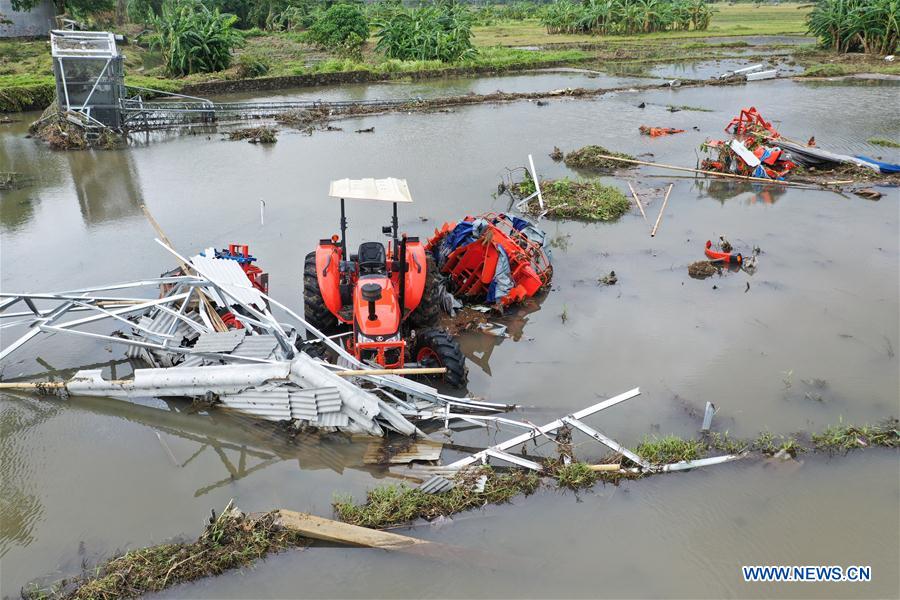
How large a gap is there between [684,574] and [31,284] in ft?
33.1

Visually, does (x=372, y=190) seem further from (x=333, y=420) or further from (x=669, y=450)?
(x=669, y=450)

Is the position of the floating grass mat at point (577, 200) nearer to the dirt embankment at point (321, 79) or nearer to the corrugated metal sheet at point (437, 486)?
the corrugated metal sheet at point (437, 486)

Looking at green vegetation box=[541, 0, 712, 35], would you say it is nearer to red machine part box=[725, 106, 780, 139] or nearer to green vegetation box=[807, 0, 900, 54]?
green vegetation box=[807, 0, 900, 54]

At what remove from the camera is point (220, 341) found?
7.37 metres

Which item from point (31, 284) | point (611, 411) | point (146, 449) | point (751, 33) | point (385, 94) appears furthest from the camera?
point (751, 33)

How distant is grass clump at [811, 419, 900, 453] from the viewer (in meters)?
6.71

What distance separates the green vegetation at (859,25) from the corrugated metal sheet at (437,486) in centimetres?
3666

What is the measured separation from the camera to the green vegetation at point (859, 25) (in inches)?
1276

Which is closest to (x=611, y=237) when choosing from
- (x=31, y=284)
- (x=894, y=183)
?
(x=894, y=183)

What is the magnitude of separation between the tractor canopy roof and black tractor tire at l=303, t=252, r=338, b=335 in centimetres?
113

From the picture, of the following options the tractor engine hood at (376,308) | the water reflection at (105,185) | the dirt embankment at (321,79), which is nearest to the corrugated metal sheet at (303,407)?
the tractor engine hood at (376,308)

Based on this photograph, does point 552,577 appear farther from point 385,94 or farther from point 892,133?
point 385,94

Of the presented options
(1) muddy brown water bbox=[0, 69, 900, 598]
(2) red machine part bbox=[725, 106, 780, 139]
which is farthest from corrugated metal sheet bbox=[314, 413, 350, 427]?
(2) red machine part bbox=[725, 106, 780, 139]

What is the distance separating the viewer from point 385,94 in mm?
27047
